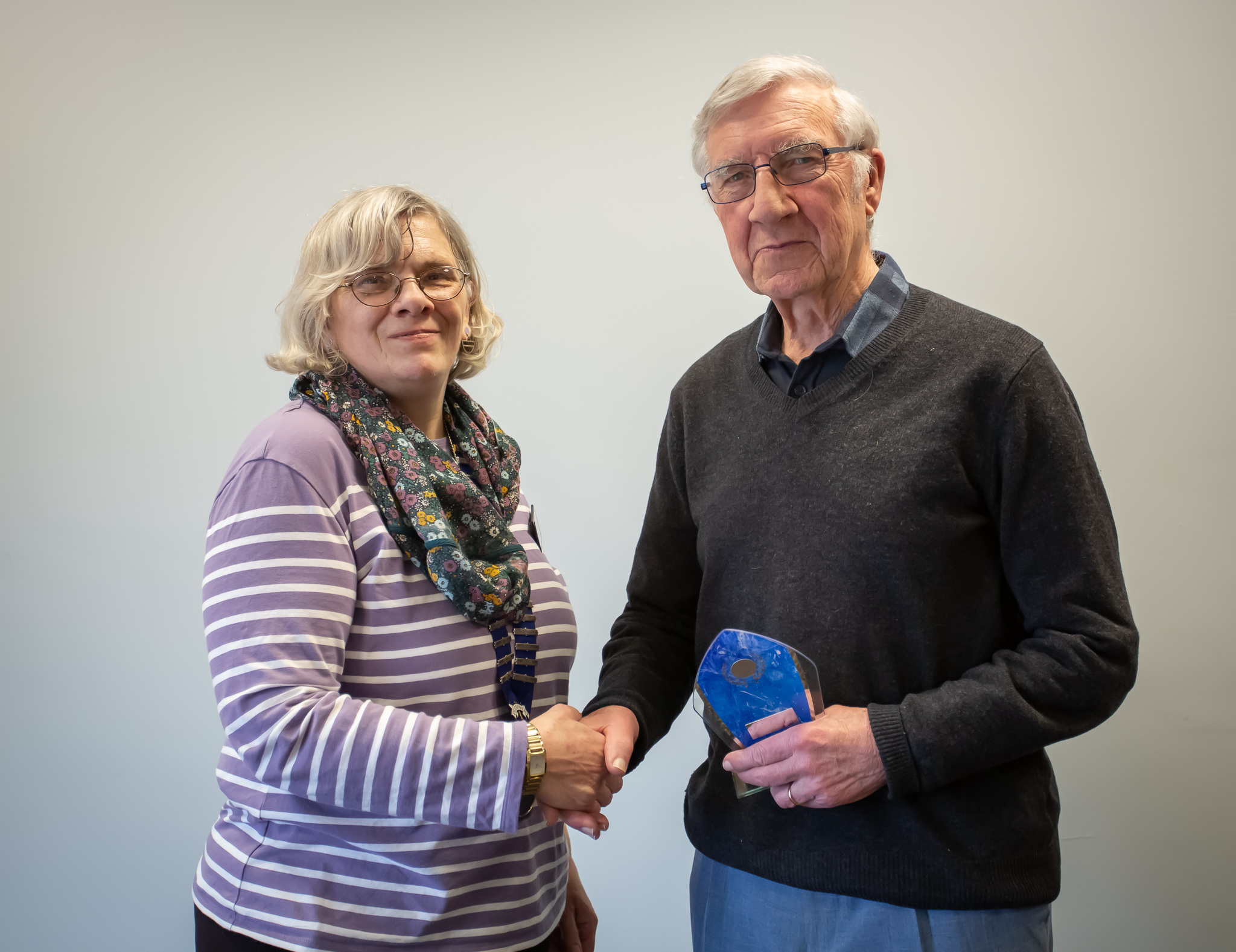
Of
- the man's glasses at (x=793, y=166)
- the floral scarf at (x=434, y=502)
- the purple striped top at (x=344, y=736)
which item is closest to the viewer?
the purple striped top at (x=344, y=736)

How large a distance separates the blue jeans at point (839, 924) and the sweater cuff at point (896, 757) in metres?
0.18

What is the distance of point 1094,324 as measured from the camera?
2.02m

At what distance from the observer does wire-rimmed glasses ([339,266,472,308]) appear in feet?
4.08

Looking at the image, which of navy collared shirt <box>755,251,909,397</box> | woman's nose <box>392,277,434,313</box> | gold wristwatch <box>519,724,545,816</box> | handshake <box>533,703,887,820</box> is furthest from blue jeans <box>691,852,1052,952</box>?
woman's nose <box>392,277,434,313</box>

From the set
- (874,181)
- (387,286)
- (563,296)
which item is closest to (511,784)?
(387,286)

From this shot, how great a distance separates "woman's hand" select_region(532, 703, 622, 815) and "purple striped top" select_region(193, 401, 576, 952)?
6cm

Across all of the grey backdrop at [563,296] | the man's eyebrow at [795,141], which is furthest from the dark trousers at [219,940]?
the man's eyebrow at [795,141]

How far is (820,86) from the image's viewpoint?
126 cm

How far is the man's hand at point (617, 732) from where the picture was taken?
1200mm

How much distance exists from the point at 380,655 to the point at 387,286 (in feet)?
1.72

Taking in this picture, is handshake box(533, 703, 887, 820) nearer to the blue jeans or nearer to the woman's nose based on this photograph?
the blue jeans

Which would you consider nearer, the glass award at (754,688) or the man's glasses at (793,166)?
the glass award at (754,688)

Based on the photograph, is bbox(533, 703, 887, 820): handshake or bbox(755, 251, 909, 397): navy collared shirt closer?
bbox(533, 703, 887, 820): handshake

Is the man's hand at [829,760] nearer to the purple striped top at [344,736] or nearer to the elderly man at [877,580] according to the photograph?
the elderly man at [877,580]
